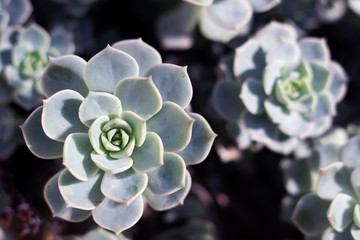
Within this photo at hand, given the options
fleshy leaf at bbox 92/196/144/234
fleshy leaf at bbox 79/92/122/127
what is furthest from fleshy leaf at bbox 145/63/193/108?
fleshy leaf at bbox 92/196/144/234

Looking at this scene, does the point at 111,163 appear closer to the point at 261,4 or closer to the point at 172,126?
the point at 172,126

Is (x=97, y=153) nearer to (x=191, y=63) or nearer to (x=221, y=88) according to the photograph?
(x=221, y=88)

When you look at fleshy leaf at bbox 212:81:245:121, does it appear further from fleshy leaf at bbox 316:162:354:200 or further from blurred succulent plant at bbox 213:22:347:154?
fleshy leaf at bbox 316:162:354:200

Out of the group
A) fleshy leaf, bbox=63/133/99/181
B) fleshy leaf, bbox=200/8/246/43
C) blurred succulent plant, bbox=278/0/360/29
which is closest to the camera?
fleshy leaf, bbox=63/133/99/181

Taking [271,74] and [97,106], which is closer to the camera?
[97,106]

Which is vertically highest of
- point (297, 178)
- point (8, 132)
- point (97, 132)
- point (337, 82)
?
point (97, 132)

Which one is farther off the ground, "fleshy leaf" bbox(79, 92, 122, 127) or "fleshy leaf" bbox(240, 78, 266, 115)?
"fleshy leaf" bbox(79, 92, 122, 127)

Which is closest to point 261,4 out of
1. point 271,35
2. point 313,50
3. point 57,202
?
point 271,35
